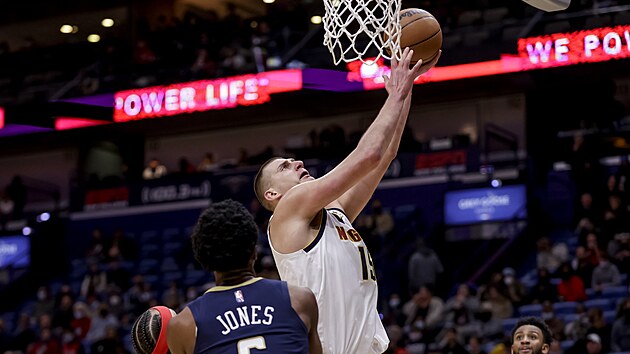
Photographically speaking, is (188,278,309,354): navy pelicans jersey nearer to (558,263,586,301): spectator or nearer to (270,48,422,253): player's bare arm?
(270,48,422,253): player's bare arm

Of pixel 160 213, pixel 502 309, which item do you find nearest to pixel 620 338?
pixel 502 309

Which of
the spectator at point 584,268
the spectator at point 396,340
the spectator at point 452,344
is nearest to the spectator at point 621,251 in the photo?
the spectator at point 584,268

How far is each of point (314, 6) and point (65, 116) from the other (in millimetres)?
4889

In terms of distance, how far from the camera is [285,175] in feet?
14.6

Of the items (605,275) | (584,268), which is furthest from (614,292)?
(584,268)

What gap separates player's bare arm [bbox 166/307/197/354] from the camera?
327 centimetres

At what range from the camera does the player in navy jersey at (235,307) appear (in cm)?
323

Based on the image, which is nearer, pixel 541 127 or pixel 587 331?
pixel 587 331

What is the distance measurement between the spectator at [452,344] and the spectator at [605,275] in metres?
2.05

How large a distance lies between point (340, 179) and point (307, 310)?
0.77m

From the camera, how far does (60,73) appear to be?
2089 centimetres

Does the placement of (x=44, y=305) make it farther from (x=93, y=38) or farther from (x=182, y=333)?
(x=182, y=333)

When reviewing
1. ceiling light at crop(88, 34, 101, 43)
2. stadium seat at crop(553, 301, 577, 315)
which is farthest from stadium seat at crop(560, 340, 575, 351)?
ceiling light at crop(88, 34, 101, 43)

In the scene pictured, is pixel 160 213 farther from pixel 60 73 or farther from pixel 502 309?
pixel 502 309
